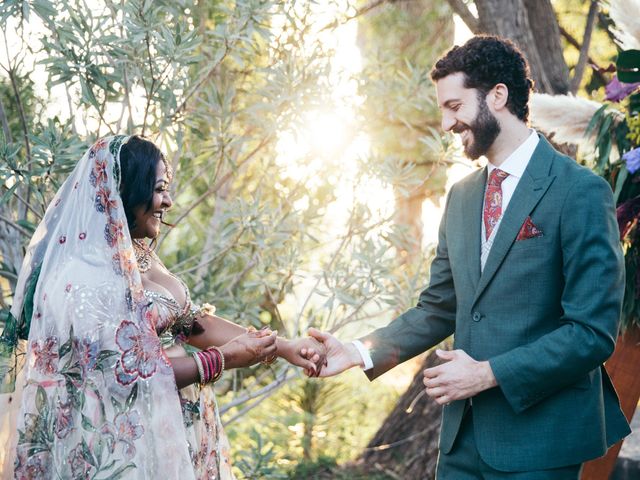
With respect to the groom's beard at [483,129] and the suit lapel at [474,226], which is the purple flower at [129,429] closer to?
the suit lapel at [474,226]

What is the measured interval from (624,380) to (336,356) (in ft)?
3.95

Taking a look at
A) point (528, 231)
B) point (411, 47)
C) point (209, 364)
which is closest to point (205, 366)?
point (209, 364)

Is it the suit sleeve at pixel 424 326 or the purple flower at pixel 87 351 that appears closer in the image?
the purple flower at pixel 87 351

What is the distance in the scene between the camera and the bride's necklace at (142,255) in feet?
8.75

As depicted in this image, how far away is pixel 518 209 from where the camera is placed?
2434 mm

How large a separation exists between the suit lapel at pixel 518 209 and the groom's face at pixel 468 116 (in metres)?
0.17

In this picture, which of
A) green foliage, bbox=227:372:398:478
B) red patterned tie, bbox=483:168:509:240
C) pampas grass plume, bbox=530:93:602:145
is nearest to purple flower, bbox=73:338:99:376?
red patterned tie, bbox=483:168:509:240

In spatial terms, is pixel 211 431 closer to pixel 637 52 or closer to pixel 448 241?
pixel 448 241

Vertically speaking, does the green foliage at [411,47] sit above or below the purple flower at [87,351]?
above

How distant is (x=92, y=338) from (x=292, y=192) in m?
2.13

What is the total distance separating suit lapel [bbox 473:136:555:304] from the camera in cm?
242

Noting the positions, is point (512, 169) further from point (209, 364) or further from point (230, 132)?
point (230, 132)

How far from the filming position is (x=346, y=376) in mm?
7480

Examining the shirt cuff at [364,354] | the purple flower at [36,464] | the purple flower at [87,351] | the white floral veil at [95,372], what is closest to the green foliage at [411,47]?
the shirt cuff at [364,354]
